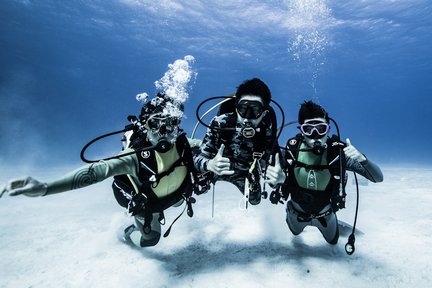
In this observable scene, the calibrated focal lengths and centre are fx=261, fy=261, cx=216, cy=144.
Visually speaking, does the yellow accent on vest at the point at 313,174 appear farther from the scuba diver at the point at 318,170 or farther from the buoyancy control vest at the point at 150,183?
the buoyancy control vest at the point at 150,183

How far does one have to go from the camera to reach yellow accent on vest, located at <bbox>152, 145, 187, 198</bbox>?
3969 mm

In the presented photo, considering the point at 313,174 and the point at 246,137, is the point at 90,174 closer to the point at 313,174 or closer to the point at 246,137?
the point at 246,137

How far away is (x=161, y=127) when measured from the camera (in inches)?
146

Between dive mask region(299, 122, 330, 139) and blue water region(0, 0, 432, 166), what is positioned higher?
blue water region(0, 0, 432, 166)

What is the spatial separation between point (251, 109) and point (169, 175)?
64.9 inches

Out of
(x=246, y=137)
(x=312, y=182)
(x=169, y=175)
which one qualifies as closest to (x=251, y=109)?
(x=246, y=137)

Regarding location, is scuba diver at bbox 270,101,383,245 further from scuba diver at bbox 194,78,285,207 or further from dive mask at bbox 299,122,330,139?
scuba diver at bbox 194,78,285,207

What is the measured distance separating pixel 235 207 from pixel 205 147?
12.2 ft

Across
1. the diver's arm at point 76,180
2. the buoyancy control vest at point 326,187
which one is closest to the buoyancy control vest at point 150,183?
the diver's arm at point 76,180

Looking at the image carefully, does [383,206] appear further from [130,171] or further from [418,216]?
[130,171]

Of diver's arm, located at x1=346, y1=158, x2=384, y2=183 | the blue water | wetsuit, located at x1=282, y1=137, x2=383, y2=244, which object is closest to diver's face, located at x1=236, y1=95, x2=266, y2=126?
wetsuit, located at x1=282, y1=137, x2=383, y2=244

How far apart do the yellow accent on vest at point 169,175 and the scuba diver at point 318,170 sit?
5.16ft

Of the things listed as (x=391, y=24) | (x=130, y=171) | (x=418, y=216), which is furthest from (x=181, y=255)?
(x=391, y=24)

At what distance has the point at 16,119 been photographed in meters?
54.5
